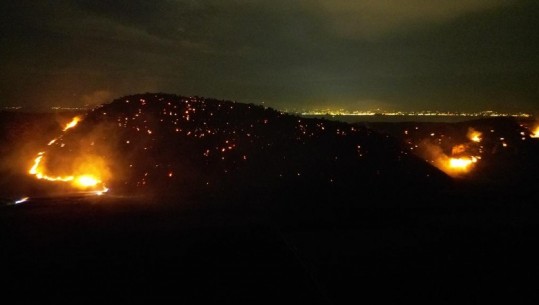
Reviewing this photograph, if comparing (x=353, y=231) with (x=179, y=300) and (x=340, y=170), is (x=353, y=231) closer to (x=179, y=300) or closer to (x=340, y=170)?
(x=179, y=300)

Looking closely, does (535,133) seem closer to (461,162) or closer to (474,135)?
(474,135)

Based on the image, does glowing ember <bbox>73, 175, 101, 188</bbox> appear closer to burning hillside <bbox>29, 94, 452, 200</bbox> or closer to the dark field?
burning hillside <bbox>29, 94, 452, 200</bbox>

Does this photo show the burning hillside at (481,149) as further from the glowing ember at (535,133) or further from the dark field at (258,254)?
the dark field at (258,254)

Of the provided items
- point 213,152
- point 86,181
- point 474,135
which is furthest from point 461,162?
point 86,181

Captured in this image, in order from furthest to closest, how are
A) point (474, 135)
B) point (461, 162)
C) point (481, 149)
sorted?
point (474, 135) → point (481, 149) → point (461, 162)

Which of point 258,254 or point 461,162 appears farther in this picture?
point 461,162

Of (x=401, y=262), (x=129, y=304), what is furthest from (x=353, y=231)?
(x=129, y=304)

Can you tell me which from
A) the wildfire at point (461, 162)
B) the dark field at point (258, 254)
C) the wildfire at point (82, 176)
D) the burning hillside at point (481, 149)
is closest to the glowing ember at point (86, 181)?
the wildfire at point (82, 176)
